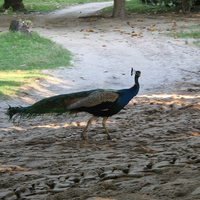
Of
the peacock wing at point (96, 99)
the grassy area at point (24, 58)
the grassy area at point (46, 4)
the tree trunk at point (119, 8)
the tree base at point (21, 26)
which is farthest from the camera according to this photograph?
the grassy area at point (46, 4)

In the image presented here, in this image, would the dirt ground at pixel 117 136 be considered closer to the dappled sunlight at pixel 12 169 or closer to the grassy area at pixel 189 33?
the dappled sunlight at pixel 12 169

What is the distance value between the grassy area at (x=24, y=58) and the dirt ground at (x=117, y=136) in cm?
37

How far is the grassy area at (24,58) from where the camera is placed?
28.7 feet

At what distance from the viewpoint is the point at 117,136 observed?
547 cm

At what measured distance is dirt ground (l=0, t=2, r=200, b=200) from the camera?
316 centimetres

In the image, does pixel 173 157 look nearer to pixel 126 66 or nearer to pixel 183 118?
pixel 183 118

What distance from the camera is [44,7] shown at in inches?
1002

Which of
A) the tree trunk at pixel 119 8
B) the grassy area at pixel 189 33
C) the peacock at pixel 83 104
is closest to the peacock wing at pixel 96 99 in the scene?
the peacock at pixel 83 104

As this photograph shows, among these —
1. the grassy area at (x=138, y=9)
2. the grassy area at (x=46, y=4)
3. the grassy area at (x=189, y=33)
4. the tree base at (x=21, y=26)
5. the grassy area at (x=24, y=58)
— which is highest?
the grassy area at (x=46, y=4)

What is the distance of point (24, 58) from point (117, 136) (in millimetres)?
5997

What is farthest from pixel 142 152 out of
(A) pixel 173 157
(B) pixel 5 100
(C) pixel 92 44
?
(C) pixel 92 44

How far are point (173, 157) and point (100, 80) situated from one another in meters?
5.52

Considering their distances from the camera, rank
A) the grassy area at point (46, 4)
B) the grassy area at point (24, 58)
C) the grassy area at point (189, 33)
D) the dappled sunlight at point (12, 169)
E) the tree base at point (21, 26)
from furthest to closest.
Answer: the grassy area at point (46, 4) → the grassy area at point (189, 33) → the tree base at point (21, 26) → the grassy area at point (24, 58) → the dappled sunlight at point (12, 169)

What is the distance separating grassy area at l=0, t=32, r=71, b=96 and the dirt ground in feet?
1.20
